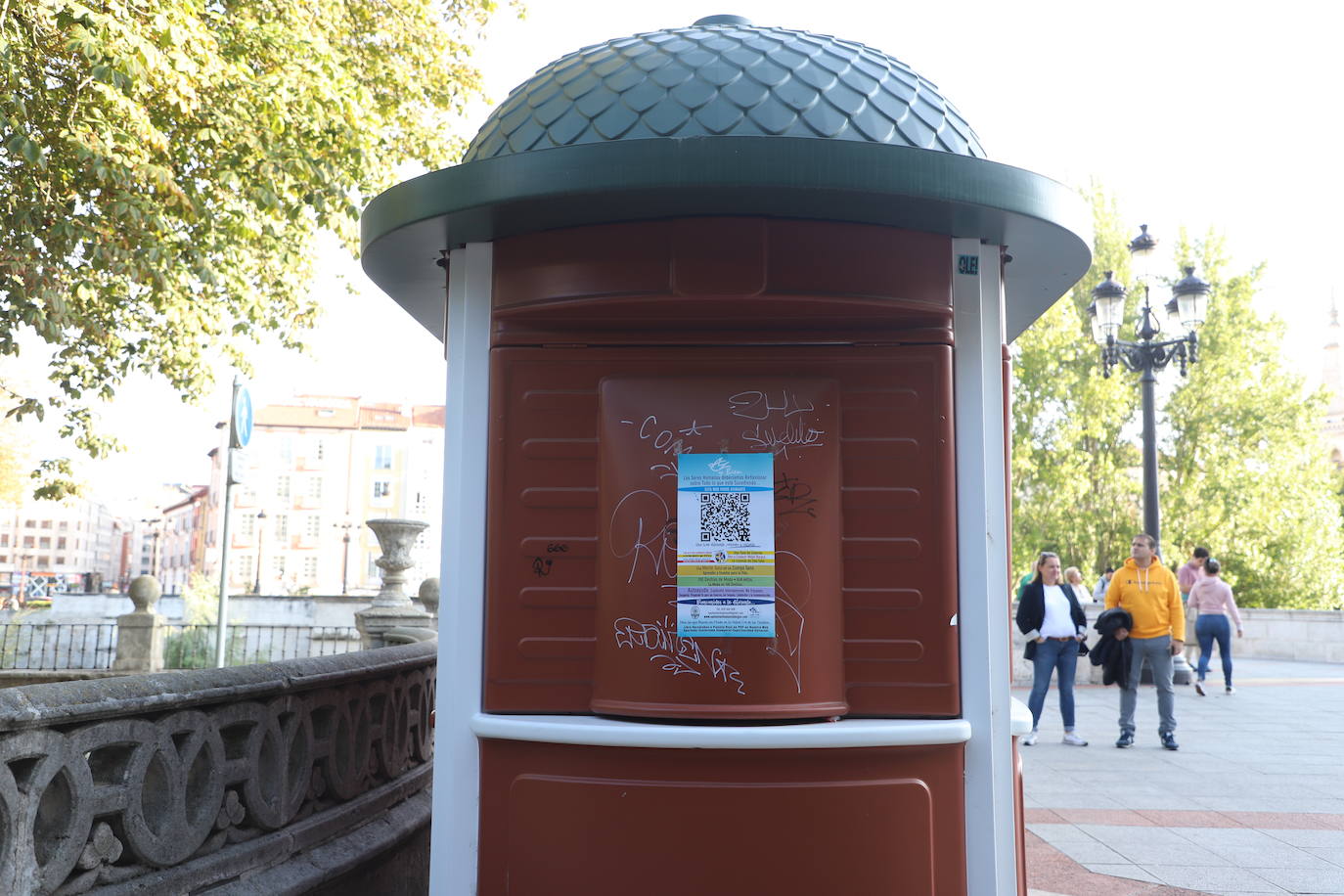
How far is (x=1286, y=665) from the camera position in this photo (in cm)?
2000

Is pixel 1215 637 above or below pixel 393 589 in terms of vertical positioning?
below

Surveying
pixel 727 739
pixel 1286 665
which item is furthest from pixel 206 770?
pixel 1286 665

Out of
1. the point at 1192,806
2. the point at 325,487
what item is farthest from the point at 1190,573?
the point at 325,487

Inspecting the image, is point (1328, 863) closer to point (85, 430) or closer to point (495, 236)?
point (495, 236)

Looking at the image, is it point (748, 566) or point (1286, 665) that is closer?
point (748, 566)

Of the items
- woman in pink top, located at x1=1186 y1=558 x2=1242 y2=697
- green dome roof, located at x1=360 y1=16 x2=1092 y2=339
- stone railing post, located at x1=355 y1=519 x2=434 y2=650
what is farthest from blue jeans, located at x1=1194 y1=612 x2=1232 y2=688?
green dome roof, located at x1=360 y1=16 x2=1092 y2=339

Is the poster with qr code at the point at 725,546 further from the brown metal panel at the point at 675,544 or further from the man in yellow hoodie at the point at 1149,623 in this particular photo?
the man in yellow hoodie at the point at 1149,623

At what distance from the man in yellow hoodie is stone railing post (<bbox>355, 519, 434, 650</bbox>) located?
22.5 feet

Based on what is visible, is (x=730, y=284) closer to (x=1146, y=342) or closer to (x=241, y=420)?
(x=241, y=420)

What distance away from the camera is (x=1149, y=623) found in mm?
9320

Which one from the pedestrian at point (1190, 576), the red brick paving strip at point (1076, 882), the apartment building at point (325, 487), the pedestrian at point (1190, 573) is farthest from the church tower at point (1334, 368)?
the red brick paving strip at point (1076, 882)

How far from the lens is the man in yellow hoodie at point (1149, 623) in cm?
922

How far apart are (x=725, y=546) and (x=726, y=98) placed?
1432 millimetres

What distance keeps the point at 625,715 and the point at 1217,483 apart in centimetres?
3203
